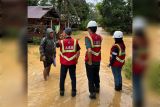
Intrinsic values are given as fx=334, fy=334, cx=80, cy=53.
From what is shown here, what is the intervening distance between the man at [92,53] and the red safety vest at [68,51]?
30 cm

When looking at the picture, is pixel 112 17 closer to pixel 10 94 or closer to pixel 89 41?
pixel 89 41

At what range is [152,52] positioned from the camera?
103 cm

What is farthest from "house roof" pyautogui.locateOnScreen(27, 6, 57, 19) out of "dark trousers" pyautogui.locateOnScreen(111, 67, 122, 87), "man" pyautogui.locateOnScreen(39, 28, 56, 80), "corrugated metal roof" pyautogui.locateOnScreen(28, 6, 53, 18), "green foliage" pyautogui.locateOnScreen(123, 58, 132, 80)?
"dark trousers" pyautogui.locateOnScreen(111, 67, 122, 87)

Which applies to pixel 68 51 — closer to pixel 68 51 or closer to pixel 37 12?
pixel 68 51

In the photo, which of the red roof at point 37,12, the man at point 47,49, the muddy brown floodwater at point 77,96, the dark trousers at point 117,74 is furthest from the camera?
the red roof at point 37,12

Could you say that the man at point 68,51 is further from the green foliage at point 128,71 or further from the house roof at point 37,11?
the house roof at point 37,11

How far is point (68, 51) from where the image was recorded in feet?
23.4

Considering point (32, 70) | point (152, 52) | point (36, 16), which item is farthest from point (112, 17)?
point (152, 52)

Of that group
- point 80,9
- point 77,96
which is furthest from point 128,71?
point 80,9

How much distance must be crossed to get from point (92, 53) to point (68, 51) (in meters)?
0.51

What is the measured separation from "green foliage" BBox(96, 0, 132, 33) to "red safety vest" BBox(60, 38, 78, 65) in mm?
28279

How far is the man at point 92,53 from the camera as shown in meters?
6.91

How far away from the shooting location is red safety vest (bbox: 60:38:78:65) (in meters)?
7.07

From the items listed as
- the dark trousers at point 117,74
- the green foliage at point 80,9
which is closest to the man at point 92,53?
the dark trousers at point 117,74
